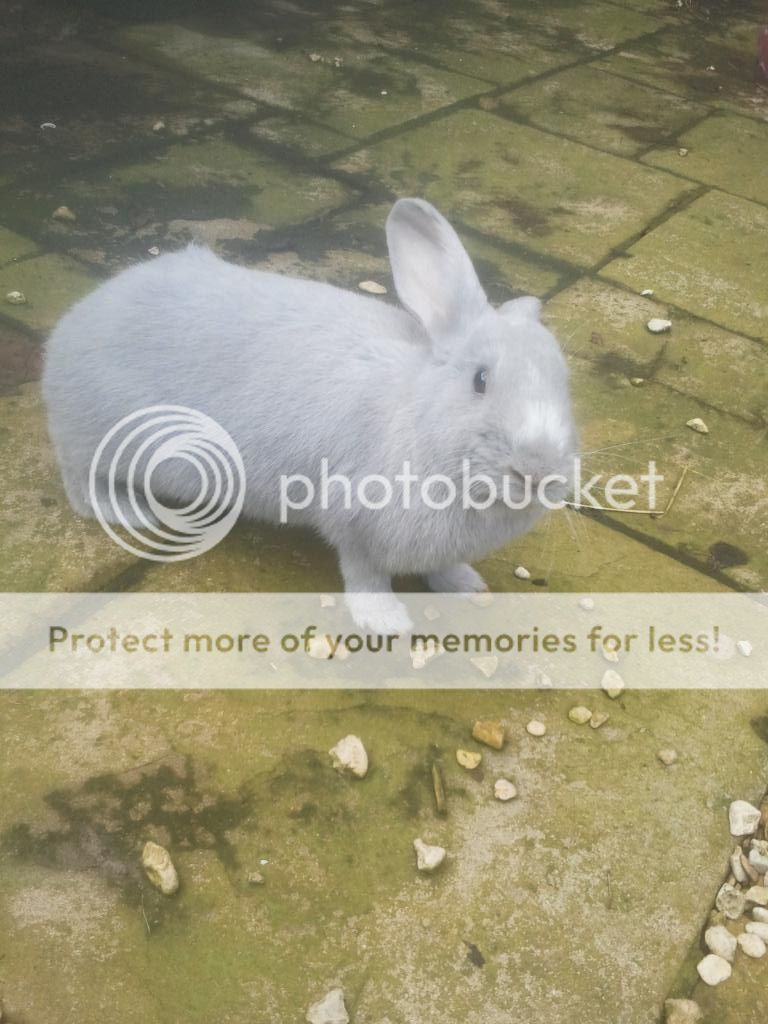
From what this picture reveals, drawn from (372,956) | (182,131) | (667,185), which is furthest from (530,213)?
(372,956)

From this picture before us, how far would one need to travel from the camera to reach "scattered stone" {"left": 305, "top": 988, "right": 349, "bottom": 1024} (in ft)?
5.37

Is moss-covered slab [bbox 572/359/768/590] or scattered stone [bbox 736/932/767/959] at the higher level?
scattered stone [bbox 736/932/767/959]

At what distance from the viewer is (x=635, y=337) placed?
353 centimetres

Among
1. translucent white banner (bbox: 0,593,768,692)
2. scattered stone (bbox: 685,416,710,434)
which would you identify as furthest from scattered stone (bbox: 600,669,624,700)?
scattered stone (bbox: 685,416,710,434)

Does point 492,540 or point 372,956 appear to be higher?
point 492,540

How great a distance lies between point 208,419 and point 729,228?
116 inches

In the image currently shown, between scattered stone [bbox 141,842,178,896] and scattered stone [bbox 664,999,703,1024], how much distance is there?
882mm

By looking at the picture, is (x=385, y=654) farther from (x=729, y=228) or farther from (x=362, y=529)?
(x=729, y=228)

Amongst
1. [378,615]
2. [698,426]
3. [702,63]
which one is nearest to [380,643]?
[378,615]

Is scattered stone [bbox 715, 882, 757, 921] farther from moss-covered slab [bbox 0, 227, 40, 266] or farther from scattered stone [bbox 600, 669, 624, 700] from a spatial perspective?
moss-covered slab [bbox 0, 227, 40, 266]

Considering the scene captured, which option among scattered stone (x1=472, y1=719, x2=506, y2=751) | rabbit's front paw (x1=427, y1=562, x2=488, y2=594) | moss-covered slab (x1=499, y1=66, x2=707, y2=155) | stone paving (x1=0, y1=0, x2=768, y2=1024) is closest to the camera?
stone paving (x1=0, y1=0, x2=768, y2=1024)

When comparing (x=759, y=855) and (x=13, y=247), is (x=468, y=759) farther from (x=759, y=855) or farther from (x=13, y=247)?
(x=13, y=247)

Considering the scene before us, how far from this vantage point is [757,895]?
191cm

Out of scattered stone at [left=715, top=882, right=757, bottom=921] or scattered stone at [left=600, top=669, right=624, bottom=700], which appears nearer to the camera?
scattered stone at [left=715, top=882, right=757, bottom=921]
